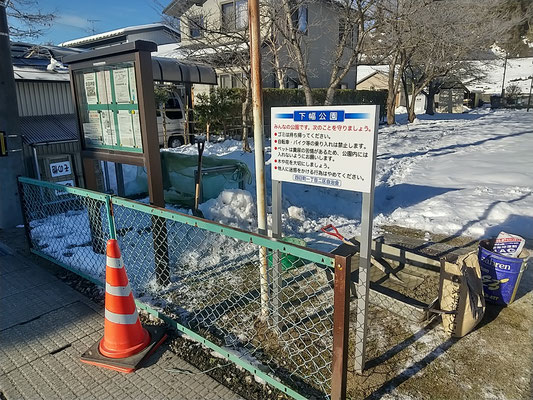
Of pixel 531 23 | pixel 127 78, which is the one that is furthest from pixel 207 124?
pixel 531 23

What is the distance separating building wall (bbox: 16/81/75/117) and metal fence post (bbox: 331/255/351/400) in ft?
18.9

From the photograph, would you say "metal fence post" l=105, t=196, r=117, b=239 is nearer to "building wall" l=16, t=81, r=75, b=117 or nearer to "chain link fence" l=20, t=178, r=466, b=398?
"chain link fence" l=20, t=178, r=466, b=398

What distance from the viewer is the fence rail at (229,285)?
2.25 m

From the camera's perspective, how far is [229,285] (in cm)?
361

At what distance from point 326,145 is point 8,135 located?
4927 mm

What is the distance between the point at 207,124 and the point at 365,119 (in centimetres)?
1090

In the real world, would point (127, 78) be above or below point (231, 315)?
above

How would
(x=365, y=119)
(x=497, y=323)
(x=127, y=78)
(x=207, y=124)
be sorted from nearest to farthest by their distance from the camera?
(x=365, y=119) → (x=497, y=323) → (x=127, y=78) → (x=207, y=124)

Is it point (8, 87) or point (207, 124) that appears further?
point (207, 124)

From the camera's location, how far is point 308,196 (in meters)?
6.86

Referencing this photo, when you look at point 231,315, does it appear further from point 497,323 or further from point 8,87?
point 8,87

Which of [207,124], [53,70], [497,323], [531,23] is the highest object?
[531,23]

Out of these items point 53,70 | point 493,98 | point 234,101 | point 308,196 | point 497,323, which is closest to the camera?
point 497,323

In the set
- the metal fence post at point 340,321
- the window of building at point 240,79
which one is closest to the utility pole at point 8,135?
the metal fence post at point 340,321
